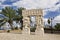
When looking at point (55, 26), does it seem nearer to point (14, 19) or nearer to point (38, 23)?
point (14, 19)

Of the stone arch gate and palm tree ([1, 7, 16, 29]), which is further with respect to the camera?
palm tree ([1, 7, 16, 29])

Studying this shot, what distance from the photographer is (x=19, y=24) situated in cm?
3447

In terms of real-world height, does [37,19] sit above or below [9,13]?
below

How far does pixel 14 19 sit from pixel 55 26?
10376 millimetres

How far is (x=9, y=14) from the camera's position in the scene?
3044 centimetres

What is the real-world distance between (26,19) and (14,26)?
33.0 feet

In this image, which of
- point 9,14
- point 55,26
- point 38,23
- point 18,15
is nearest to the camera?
point 38,23

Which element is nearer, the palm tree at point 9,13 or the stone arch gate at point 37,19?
the stone arch gate at point 37,19

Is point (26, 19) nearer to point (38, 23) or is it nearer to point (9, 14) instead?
point (38, 23)

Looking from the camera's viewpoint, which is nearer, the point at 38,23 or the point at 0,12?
the point at 38,23

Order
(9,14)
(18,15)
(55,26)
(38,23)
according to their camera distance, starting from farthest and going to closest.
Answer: (55,26), (18,15), (9,14), (38,23)

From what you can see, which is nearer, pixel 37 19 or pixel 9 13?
pixel 37 19

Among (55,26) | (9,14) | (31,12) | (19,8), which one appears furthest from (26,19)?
(55,26)

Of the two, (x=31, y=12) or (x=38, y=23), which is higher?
(x=31, y=12)
